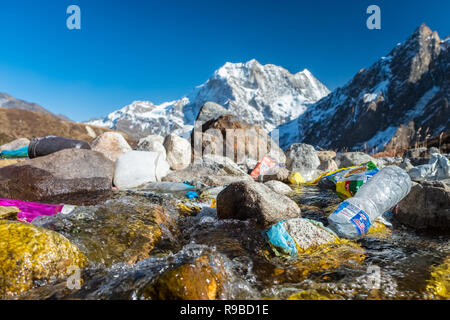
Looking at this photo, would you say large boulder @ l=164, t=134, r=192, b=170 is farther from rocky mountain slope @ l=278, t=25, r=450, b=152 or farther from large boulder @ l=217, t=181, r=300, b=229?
rocky mountain slope @ l=278, t=25, r=450, b=152

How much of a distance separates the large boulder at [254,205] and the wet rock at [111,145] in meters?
5.97

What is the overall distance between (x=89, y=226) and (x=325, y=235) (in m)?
2.64

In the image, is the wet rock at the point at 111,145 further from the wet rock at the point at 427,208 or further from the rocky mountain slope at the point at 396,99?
the rocky mountain slope at the point at 396,99

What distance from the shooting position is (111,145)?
28.3 feet

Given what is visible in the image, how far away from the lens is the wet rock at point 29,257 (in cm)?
169

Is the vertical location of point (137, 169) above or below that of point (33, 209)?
above

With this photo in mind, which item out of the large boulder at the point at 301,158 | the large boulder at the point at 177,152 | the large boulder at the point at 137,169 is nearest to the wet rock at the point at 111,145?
the large boulder at the point at 177,152

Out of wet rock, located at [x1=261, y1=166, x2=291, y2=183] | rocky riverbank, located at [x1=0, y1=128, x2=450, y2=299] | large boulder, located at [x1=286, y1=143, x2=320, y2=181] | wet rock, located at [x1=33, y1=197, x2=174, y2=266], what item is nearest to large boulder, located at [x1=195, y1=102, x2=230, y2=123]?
large boulder, located at [x1=286, y1=143, x2=320, y2=181]

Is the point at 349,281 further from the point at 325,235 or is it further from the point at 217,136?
the point at 217,136

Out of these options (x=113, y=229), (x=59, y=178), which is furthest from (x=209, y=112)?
(x=113, y=229)

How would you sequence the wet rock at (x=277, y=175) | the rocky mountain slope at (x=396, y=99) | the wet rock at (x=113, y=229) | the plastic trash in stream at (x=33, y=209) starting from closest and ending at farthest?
the wet rock at (x=113, y=229)
the plastic trash in stream at (x=33, y=209)
the wet rock at (x=277, y=175)
the rocky mountain slope at (x=396, y=99)

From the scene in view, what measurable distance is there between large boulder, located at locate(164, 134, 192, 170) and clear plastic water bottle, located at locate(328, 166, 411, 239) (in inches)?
259

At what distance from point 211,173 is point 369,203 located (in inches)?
195

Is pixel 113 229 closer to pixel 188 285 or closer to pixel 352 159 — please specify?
pixel 188 285
